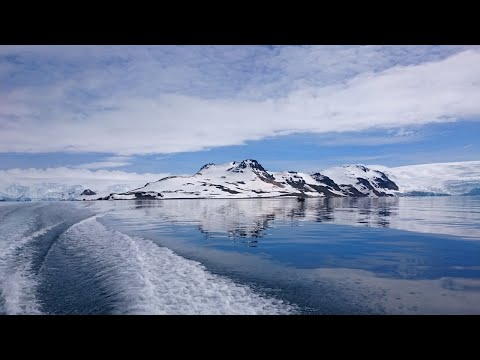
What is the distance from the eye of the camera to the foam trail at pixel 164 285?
810cm

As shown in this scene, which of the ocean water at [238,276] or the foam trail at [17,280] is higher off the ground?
the ocean water at [238,276]

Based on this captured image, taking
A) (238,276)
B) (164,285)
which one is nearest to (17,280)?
(164,285)

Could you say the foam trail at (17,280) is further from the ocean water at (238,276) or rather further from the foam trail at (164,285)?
the foam trail at (164,285)

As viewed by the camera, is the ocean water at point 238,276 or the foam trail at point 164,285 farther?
Answer: the ocean water at point 238,276

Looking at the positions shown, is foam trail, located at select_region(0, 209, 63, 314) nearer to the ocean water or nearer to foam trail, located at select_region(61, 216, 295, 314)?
the ocean water

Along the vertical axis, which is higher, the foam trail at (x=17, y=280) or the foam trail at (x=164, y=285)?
the foam trail at (x=164, y=285)

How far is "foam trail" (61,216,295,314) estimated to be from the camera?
8102 mm

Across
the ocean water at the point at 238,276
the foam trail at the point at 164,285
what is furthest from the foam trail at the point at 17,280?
the foam trail at the point at 164,285

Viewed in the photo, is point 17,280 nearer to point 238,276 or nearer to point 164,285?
point 164,285

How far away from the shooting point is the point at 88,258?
13586 millimetres

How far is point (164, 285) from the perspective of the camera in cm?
988
